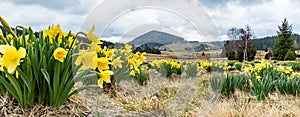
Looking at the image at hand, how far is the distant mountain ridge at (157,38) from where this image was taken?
229cm

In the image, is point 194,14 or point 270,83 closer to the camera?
point 194,14

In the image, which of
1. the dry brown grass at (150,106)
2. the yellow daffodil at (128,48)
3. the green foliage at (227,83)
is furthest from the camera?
the green foliage at (227,83)

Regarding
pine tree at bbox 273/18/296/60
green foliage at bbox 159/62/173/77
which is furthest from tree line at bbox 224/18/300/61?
green foliage at bbox 159/62/173/77

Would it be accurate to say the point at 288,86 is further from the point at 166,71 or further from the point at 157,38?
the point at 157,38

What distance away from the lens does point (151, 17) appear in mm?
2219

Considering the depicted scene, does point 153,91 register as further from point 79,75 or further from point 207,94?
point 79,75

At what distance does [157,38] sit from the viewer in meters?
2.33

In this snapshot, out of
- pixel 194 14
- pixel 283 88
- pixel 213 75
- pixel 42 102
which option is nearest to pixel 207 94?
pixel 213 75

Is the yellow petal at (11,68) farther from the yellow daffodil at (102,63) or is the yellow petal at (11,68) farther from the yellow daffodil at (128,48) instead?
the yellow daffodil at (128,48)

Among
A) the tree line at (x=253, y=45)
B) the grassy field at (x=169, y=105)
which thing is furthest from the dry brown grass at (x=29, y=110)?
the tree line at (x=253, y=45)

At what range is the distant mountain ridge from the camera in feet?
7.51

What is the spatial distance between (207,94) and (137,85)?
3.07 feet

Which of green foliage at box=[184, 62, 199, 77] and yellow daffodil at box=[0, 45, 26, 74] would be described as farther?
green foliage at box=[184, 62, 199, 77]

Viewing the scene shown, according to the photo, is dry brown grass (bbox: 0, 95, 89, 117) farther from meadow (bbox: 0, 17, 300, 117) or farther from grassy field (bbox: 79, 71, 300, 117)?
grassy field (bbox: 79, 71, 300, 117)
